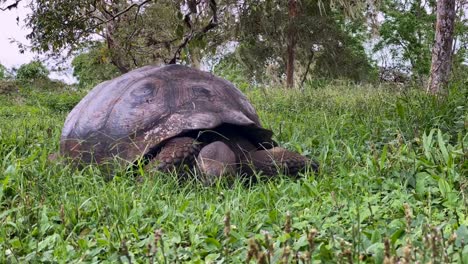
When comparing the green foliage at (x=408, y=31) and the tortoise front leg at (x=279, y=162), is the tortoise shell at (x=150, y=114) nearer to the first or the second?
the tortoise front leg at (x=279, y=162)

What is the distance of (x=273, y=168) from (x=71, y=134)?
1610mm

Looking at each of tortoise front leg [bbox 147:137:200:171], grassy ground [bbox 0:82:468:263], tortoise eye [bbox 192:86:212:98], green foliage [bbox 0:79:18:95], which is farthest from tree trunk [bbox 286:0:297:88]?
tortoise front leg [bbox 147:137:200:171]

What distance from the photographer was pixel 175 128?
3.92 metres

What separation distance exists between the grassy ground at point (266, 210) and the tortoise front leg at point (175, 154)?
5.2 inches

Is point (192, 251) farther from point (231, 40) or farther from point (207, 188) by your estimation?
point (231, 40)

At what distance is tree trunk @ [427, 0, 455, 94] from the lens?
6.18m

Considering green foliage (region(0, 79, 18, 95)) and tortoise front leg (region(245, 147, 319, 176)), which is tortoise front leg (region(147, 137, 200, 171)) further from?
green foliage (region(0, 79, 18, 95))

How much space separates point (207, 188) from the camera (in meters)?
3.50

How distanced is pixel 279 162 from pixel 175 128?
0.76m

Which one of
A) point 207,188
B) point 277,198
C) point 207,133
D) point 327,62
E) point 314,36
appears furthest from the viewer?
point 327,62

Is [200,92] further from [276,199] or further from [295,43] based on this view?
[295,43]

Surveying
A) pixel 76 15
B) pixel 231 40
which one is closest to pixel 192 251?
pixel 76 15

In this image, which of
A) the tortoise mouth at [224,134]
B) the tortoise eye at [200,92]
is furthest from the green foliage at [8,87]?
the tortoise mouth at [224,134]

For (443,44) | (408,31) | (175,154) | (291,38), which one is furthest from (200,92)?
(408,31)
